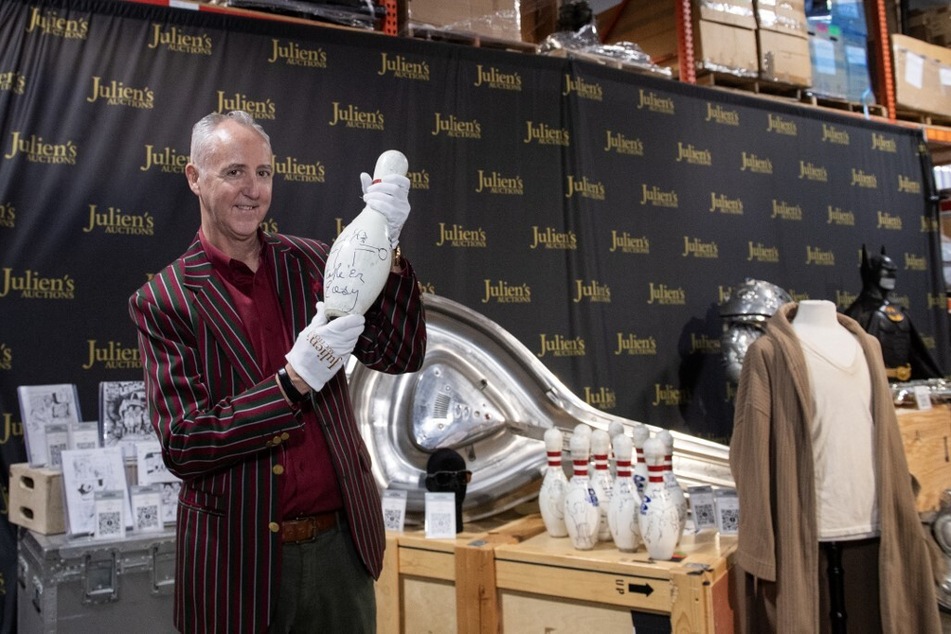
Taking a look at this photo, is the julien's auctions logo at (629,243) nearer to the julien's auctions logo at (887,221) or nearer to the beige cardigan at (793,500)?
the julien's auctions logo at (887,221)

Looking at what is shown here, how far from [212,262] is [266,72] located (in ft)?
8.48

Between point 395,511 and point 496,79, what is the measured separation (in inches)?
108

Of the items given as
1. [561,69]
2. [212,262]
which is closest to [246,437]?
[212,262]

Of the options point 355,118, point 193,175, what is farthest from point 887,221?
point 193,175

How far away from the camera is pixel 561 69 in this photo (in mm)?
4645

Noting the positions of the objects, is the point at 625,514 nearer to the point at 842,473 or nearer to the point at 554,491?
the point at 554,491

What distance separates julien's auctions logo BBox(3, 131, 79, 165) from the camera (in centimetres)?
326

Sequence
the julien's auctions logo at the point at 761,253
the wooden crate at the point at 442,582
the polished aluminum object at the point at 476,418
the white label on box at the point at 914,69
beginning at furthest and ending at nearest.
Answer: the white label on box at the point at 914,69 → the julien's auctions logo at the point at 761,253 → the polished aluminum object at the point at 476,418 → the wooden crate at the point at 442,582

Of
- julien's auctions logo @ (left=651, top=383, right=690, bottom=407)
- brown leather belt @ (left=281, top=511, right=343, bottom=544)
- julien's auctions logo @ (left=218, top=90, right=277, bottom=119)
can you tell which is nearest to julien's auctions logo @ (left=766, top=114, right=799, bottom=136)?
julien's auctions logo @ (left=651, top=383, right=690, bottom=407)

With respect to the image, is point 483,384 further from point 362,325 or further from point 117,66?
point 117,66

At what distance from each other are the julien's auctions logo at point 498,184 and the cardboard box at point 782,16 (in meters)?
2.37

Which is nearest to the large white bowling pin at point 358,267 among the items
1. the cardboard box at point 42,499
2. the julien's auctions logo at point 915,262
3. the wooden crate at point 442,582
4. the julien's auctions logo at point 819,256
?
the wooden crate at point 442,582

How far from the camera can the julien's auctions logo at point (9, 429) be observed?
3139 millimetres

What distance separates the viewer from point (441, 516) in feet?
8.06
